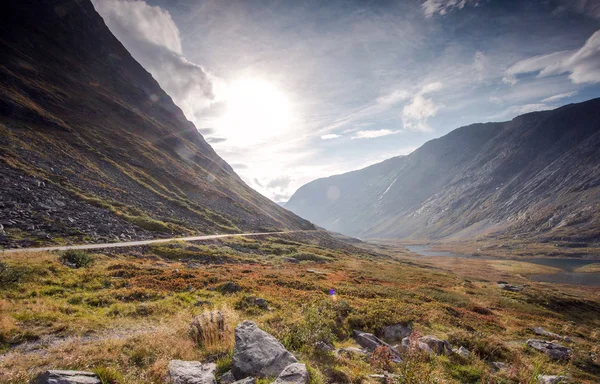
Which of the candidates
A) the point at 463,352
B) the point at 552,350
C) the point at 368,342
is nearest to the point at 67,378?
the point at 368,342

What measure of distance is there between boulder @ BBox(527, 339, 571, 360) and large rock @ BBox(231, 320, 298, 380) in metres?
16.6

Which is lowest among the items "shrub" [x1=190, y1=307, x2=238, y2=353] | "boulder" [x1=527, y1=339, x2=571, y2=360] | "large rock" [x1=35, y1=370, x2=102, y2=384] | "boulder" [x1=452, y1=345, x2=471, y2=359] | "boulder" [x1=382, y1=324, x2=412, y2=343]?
"boulder" [x1=527, y1=339, x2=571, y2=360]

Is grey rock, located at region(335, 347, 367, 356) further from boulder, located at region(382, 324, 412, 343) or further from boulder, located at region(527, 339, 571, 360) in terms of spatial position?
boulder, located at region(527, 339, 571, 360)

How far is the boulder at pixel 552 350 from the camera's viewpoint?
46.8 ft

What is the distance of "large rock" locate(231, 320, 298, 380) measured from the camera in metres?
6.90

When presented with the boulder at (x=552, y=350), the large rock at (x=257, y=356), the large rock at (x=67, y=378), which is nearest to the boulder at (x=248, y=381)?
the large rock at (x=257, y=356)

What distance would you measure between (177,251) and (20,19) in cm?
13749

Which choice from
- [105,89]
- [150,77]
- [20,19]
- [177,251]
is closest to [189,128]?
[150,77]

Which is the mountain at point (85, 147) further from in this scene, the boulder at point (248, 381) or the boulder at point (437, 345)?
the boulder at point (437, 345)

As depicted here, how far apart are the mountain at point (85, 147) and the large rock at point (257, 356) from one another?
27.2 m

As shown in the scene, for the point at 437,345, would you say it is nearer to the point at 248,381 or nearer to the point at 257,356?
the point at 257,356

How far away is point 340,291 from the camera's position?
2309cm

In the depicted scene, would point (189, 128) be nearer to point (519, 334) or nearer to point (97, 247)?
point (97, 247)

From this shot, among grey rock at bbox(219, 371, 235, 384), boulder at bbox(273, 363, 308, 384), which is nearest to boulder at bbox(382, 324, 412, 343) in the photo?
boulder at bbox(273, 363, 308, 384)
